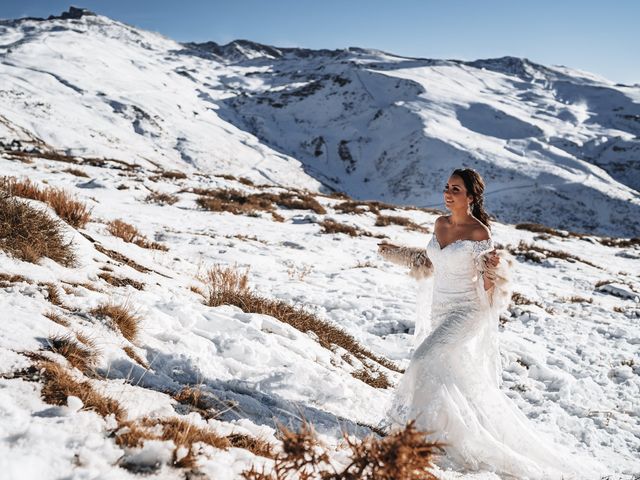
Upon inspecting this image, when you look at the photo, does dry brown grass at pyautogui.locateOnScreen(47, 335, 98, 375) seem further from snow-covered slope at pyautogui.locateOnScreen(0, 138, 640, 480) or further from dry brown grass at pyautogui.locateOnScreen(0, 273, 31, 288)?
dry brown grass at pyautogui.locateOnScreen(0, 273, 31, 288)

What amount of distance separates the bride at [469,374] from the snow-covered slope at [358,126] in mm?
35994

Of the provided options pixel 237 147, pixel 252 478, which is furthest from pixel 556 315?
pixel 237 147

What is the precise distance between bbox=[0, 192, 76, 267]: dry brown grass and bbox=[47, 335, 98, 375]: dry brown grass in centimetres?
148

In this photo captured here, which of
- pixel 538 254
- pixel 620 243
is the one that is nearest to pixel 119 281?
pixel 538 254

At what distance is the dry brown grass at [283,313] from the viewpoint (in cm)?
517

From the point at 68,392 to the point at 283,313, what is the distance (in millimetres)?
3199

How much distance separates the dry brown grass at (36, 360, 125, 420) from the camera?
2176 mm

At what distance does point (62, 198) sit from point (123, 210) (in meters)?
7.56

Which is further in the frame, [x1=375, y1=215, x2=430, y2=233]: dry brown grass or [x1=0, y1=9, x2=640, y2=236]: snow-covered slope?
[x1=0, y1=9, x2=640, y2=236]: snow-covered slope

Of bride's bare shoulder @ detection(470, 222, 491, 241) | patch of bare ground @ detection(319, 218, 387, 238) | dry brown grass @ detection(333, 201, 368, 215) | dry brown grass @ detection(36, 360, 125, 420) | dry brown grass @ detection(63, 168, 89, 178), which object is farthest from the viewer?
dry brown grass @ detection(333, 201, 368, 215)

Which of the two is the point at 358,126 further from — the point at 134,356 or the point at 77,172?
the point at 134,356

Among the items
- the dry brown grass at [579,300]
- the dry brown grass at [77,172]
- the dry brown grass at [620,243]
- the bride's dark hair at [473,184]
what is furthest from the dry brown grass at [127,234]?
the dry brown grass at [620,243]

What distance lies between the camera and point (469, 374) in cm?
373

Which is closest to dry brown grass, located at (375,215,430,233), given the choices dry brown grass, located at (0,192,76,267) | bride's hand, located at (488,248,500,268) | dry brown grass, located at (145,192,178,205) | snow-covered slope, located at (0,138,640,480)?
snow-covered slope, located at (0,138,640,480)
